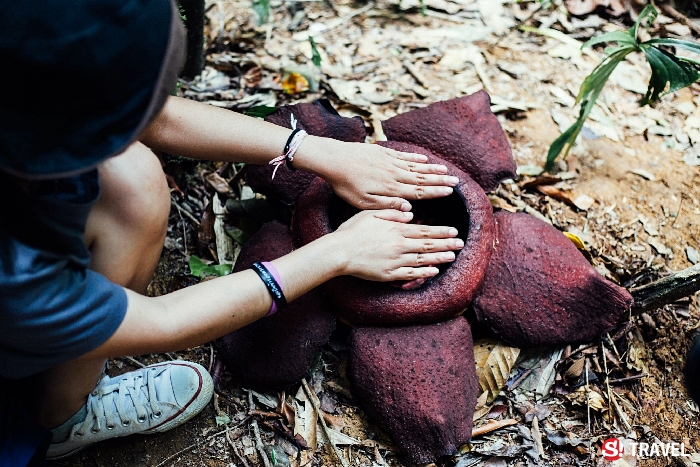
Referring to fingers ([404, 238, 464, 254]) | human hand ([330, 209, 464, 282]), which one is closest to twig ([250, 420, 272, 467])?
human hand ([330, 209, 464, 282])

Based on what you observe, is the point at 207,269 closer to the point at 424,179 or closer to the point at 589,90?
the point at 424,179

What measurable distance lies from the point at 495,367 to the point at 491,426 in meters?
0.18

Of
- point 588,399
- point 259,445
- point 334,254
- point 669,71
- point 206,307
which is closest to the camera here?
point 206,307

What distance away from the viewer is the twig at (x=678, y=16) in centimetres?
319

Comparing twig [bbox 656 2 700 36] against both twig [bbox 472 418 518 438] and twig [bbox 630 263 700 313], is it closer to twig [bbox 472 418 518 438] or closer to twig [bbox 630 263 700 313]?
twig [bbox 630 263 700 313]

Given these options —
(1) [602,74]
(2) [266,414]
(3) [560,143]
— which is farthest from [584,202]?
(2) [266,414]

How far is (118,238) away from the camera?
54.7 inches

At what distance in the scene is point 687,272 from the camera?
1817mm

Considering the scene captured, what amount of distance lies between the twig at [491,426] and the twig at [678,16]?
2.42 metres

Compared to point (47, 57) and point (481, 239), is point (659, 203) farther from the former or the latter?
point (47, 57)

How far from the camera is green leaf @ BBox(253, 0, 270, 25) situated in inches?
116

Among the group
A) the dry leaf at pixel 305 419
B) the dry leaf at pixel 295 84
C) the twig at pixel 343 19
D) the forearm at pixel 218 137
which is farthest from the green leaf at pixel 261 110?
the dry leaf at pixel 305 419

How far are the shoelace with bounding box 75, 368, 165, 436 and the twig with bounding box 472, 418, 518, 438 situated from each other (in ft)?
3.06

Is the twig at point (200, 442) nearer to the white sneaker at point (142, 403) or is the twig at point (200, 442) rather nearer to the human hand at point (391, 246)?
the white sneaker at point (142, 403)
